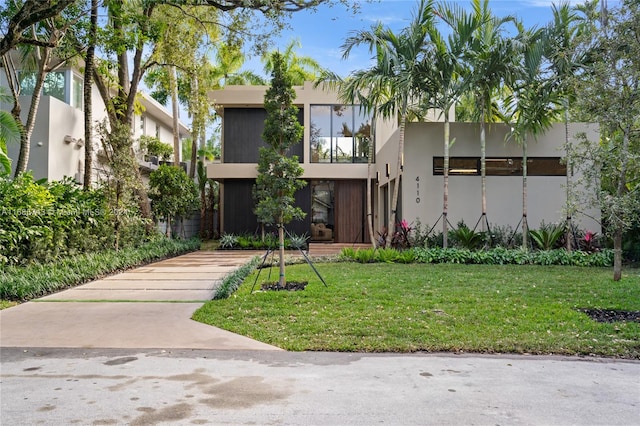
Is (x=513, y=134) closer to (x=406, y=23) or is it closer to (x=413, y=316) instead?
(x=406, y=23)

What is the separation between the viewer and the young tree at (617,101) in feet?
24.8

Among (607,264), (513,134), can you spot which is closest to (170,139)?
(513,134)

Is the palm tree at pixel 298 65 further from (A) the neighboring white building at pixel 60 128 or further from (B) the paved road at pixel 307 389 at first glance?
(B) the paved road at pixel 307 389

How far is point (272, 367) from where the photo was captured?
→ 492 centimetres

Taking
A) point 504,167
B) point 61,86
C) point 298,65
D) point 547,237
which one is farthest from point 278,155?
point 298,65

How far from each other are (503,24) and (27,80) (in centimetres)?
1295

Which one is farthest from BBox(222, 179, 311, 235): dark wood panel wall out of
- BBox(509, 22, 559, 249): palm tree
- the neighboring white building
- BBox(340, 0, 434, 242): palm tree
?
BBox(509, 22, 559, 249): palm tree

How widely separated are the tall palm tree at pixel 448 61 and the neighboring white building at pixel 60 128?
30.2ft

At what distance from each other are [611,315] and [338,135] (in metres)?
13.5

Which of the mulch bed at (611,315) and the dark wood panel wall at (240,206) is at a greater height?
the dark wood panel wall at (240,206)

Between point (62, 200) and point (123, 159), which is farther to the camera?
Result: point (123, 159)

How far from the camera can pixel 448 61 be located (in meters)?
12.7

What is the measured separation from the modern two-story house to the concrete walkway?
6912 mm

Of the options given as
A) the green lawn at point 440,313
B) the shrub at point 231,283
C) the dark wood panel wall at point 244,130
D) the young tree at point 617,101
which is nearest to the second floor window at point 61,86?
the dark wood panel wall at point 244,130
